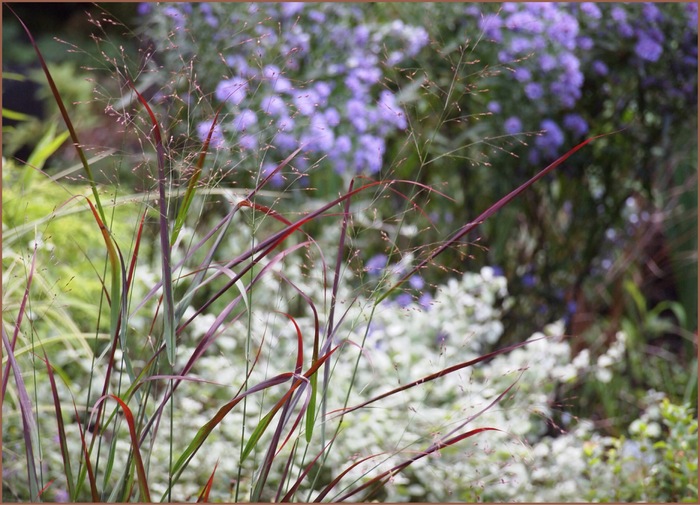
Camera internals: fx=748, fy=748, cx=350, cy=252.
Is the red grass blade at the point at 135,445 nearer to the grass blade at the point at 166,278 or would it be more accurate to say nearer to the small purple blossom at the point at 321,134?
the grass blade at the point at 166,278

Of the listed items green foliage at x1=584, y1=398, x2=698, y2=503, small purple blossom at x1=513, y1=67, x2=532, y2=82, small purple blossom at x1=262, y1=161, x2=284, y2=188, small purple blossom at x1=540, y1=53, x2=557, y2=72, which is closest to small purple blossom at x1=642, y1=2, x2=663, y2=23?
small purple blossom at x1=540, y1=53, x2=557, y2=72

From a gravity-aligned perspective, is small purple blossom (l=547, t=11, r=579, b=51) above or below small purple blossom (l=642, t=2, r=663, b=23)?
below

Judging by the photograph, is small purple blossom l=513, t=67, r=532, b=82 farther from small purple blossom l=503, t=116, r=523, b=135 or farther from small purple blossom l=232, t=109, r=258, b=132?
small purple blossom l=232, t=109, r=258, b=132

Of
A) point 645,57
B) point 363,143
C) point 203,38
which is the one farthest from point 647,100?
point 203,38

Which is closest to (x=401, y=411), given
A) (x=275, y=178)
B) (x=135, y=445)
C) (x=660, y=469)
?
(x=660, y=469)

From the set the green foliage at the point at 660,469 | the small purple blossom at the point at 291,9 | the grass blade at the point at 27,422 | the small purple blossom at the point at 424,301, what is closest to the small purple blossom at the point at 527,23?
the small purple blossom at the point at 291,9

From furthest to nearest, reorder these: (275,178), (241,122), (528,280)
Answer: (528,280)
(275,178)
(241,122)

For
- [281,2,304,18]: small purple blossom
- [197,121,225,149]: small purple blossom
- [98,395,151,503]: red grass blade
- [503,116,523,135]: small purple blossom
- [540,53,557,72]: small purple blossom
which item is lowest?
[98,395,151,503]: red grass blade

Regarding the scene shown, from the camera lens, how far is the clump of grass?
2.99 ft

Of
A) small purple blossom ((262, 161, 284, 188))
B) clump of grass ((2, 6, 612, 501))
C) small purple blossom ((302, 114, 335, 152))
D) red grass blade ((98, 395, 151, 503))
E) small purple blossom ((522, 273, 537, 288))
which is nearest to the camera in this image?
red grass blade ((98, 395, 151, 503))

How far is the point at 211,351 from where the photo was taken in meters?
2.72

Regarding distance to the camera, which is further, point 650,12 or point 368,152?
point 650,12

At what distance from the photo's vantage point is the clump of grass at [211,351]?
0.91 metres

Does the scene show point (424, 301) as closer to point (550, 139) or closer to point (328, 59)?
point (550, 139)
